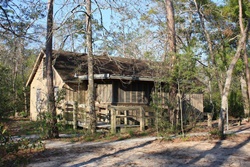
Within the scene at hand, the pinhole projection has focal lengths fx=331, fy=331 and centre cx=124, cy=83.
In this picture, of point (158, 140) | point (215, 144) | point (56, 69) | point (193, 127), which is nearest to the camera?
point (215, 144)

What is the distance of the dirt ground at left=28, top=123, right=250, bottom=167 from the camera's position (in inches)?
327

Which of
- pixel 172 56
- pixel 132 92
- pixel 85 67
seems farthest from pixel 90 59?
pixel 85 67

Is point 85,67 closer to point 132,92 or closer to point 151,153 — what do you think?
point 132,92

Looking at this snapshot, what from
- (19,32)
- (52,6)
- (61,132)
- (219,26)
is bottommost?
(61,132)

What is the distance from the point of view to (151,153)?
946cm

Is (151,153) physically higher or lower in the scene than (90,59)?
lower

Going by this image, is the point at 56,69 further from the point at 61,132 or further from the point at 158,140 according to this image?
the point at 158,140

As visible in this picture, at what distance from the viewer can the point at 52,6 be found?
13.1 m

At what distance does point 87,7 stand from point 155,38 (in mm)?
4446

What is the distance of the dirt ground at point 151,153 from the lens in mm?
8297

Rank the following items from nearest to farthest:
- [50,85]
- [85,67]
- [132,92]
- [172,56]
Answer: [172,56] → [50,85] → [132,92] → [85,67]

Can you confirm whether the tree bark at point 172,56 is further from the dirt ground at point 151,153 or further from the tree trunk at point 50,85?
the tree trunk at point 50,85

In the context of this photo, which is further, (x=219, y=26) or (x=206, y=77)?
(x=219, y=26)

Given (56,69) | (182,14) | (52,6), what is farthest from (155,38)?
(182,14)
